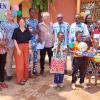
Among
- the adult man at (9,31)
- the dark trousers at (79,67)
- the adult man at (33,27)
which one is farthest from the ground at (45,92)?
the adult man at (33,27)

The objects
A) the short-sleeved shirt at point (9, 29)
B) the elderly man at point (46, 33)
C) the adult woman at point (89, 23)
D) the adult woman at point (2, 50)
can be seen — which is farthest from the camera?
the adult woman at point (89, 23)

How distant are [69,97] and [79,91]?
0.47 metres

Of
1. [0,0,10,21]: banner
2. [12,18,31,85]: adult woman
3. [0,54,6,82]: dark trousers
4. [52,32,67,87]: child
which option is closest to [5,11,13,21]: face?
[12,18,31,85]: adult woman

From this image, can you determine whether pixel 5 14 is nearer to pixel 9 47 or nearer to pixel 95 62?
pixel 9 47

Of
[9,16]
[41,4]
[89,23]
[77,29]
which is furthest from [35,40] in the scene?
[41,4]

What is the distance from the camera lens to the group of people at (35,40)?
8648 mm

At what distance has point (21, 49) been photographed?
29.7ft

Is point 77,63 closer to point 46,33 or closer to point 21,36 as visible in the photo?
point 46,33

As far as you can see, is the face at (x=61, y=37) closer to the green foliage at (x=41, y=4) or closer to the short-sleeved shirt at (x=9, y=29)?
the short-sleeved shirt at (x=9, y=29)

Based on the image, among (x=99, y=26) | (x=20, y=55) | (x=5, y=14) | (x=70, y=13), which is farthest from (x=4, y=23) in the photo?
(x=70, y=13)

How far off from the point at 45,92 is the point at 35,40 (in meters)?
1.56

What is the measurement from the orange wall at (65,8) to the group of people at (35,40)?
4.90 metres

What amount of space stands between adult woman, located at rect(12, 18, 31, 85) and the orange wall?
5810 mm

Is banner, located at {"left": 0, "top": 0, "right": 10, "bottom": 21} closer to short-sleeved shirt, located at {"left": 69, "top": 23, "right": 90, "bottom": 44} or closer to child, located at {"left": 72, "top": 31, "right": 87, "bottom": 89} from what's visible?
short-sleeved shirt, located at {"left": 69, "top": 23, "right": 90, "bottom": 44}
